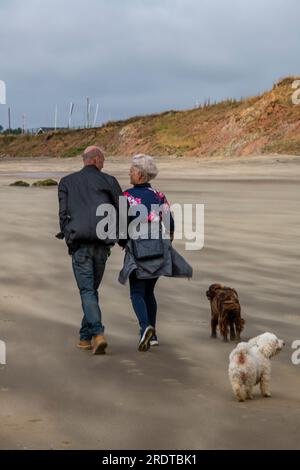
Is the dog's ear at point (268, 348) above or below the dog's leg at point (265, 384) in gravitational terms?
above

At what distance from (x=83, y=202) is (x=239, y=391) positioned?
2.40 metres

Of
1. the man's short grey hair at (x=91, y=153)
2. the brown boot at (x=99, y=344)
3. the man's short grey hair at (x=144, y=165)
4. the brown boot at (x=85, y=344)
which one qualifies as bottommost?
the brown boot at (x=85, y=344)

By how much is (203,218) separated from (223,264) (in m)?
5.92

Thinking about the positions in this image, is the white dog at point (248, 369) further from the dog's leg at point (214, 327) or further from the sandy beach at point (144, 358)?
the dog's leg at point (214, 327)

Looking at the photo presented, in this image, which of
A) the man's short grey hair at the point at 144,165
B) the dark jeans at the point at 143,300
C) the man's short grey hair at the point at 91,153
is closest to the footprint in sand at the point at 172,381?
the dark jeans at the point at 143,300

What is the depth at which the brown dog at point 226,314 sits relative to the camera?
8.36 m

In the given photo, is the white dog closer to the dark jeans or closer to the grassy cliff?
the dark jeans

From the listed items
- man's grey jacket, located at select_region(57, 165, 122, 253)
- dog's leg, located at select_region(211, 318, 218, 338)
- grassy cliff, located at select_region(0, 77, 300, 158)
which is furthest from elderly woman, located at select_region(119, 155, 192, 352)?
grassy cliff, located at select_region(0, 77, 300, 158)

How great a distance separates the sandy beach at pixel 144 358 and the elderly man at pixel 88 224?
0.27 metres

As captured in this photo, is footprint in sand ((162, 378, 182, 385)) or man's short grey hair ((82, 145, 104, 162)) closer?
footprint in sand ((162, 378, 182, 385))

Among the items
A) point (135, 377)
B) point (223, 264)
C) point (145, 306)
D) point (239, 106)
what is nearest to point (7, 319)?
point (145, 306)

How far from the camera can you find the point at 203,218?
18.7m

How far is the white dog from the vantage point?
632 cm

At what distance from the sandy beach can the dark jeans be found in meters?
0.26
